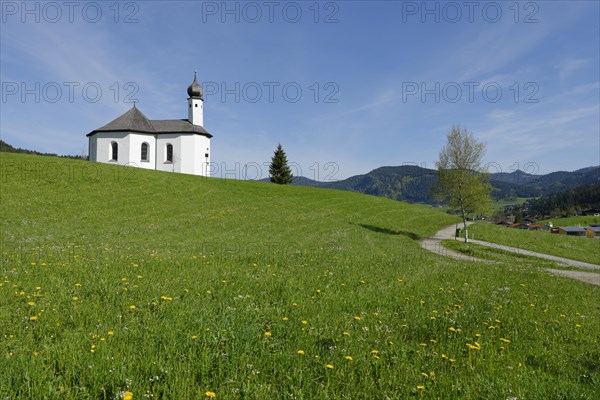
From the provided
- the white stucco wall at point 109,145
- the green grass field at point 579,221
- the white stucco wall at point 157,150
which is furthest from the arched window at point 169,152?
the green grass field at point 579,221

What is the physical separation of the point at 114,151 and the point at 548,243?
77.4 meters

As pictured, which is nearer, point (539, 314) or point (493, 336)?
point (493, 336)

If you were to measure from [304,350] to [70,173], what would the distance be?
47568mm

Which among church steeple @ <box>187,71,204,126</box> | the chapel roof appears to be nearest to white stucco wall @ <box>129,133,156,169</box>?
the chapel roof

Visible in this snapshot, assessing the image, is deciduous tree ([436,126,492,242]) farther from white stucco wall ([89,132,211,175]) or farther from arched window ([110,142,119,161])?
arched window ([110,142,119,161])

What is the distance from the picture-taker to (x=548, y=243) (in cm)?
3703

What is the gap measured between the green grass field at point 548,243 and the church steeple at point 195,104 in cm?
6535

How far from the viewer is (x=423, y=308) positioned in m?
7.70

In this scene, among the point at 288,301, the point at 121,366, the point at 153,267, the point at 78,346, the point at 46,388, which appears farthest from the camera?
the point at 153,267

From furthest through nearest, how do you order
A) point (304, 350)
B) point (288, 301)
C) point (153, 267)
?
point (153, 267) → point (288, 301) → point (304, 350)

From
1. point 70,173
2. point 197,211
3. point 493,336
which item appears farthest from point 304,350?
point 70,173

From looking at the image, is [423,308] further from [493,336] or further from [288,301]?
[288,301]

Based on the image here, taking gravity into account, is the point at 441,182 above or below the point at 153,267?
above

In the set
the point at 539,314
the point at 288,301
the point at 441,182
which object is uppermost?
the point at 441,182
